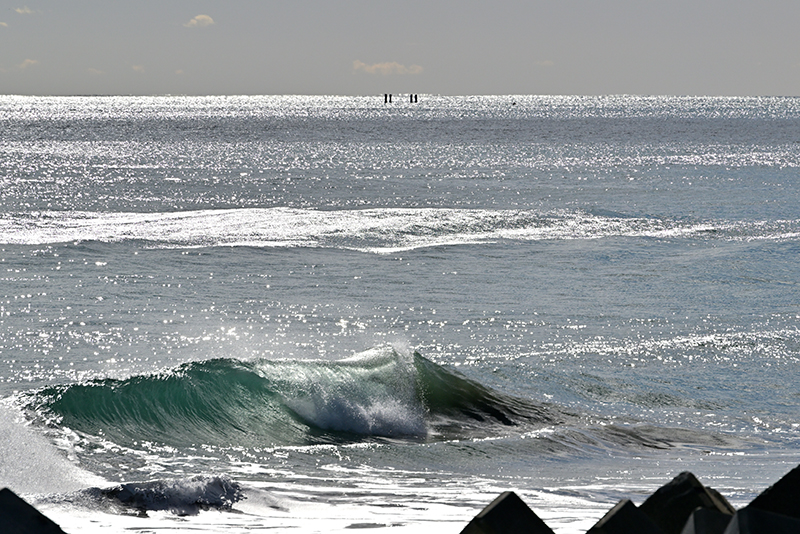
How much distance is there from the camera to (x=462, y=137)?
378 ft

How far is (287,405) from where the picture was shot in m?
12.7

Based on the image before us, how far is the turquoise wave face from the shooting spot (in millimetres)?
11594

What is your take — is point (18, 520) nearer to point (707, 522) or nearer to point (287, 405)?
point (707, 522)

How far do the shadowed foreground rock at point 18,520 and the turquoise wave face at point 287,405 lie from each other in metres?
8.91

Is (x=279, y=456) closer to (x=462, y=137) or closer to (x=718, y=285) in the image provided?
(x=718, y=285)

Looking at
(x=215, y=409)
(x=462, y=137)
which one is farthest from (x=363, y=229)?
(x=462, y=137)

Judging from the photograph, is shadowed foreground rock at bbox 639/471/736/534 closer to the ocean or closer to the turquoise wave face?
the ocean

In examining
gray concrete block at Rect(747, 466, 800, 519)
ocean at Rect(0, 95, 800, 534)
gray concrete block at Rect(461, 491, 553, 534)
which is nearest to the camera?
gray concrete block at Rect(461, 491, 553, 534)

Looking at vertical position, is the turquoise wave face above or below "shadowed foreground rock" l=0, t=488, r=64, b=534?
below

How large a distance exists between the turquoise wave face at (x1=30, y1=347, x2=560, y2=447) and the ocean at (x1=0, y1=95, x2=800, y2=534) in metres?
0.04

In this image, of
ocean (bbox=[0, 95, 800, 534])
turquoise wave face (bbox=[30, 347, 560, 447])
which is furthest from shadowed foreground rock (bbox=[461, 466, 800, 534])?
turquoise wave face (bbox=[30, 347, 560, 447])

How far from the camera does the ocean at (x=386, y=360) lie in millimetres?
8984

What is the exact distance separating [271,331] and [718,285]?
36.9 feet

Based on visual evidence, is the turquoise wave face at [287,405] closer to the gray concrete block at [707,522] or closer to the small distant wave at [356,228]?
the gray concrete block at [707,522]
